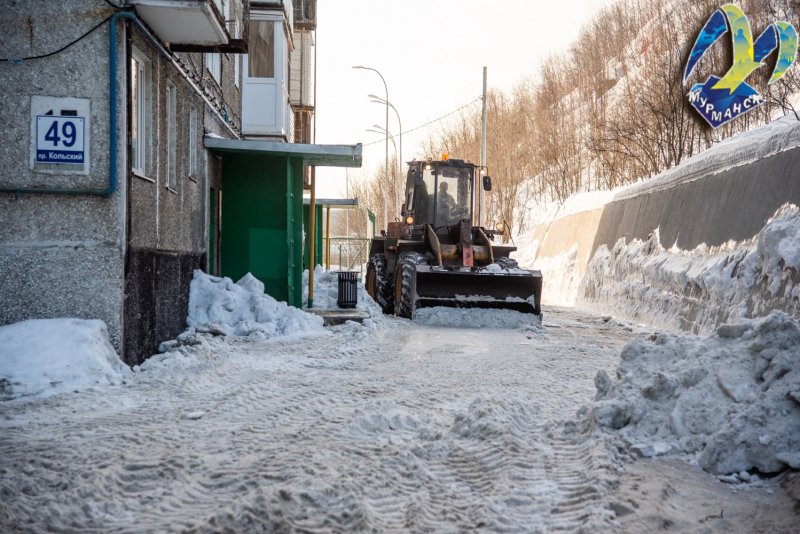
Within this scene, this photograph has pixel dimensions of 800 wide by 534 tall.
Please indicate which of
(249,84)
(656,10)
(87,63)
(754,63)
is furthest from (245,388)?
(656,10)

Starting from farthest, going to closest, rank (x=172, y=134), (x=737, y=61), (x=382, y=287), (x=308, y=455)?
(x=737, y=61), (x=382, y=287), (x=172, y=134), (x=308, y=455)

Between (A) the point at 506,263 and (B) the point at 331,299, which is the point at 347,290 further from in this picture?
(A) the point at 506,263

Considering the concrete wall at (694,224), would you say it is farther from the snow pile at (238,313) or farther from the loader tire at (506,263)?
the snow pile at (238,313)

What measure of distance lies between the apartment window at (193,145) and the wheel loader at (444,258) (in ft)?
14.2

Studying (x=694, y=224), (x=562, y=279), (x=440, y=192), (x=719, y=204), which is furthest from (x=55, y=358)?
(x=562, y=279)

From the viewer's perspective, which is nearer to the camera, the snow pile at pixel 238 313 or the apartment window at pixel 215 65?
the snow pile at pixel 238 313

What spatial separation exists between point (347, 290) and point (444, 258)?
2095mm

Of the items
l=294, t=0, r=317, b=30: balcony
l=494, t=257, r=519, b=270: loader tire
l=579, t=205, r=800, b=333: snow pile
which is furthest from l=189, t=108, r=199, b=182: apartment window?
l=294, t=0, r=317, b=30: balcony

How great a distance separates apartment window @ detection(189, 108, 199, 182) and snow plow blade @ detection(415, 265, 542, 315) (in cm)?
439

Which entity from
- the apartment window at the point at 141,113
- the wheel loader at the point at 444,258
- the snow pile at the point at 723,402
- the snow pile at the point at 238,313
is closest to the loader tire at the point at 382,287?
the wheel loader at the point at 444,258

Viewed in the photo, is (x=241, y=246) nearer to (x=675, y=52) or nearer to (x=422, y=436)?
(x=422, y=436)

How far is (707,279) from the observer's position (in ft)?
40.3

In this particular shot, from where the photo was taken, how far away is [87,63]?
822cm

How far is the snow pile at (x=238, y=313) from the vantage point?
37.9 ft
